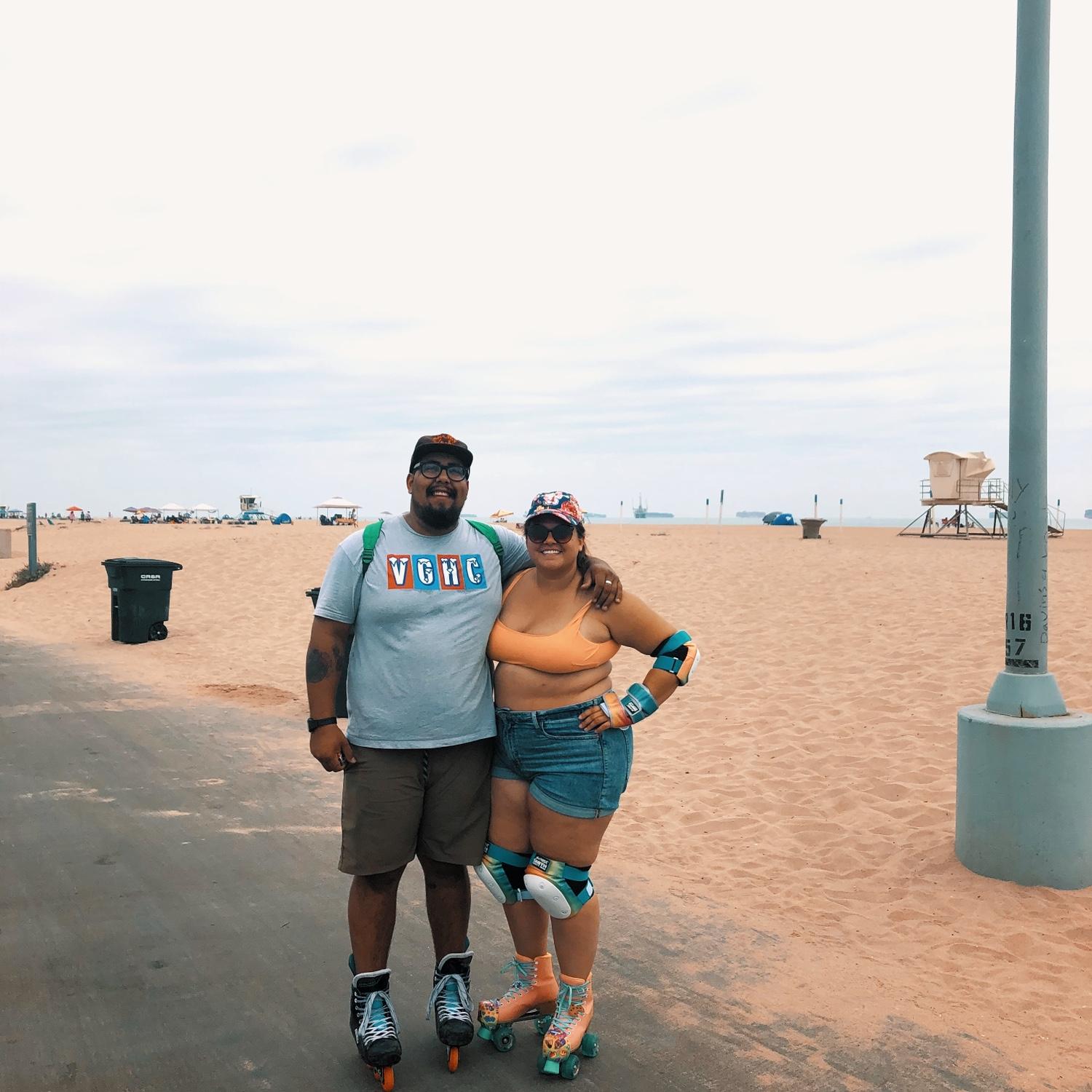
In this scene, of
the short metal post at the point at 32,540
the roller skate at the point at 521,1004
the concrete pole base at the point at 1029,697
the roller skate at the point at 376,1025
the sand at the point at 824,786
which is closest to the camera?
the roller skate at the point at 376,1025

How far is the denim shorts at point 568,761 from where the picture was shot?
323 centimetres

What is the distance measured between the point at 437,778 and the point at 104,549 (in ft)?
98.2

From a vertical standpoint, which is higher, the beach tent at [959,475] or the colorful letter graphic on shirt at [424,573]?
the beach tent at [959,475]

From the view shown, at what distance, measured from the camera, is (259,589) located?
19.0m

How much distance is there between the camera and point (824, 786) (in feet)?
23.0

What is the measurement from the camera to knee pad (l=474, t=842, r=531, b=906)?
10.9 feet

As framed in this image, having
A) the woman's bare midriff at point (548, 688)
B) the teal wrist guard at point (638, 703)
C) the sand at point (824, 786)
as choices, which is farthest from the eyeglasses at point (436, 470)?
the sand at point (824, 786)

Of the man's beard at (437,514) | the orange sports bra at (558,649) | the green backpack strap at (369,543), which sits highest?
the man's beard at (437,514)

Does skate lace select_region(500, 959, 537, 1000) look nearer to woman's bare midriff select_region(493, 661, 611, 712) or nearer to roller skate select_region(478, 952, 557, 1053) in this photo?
roller skate select_region(478, 952, 557, 1053)

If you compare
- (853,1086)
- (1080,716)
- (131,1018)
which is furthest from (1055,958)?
(131,1018)

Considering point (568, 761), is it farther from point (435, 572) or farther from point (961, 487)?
point (961, 487)

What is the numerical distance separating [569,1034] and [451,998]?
0.41 metres

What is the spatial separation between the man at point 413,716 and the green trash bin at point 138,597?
11.2 meters

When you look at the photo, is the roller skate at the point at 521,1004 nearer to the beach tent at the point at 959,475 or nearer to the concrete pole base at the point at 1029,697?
the concrete pole base at the point at 1029,697
